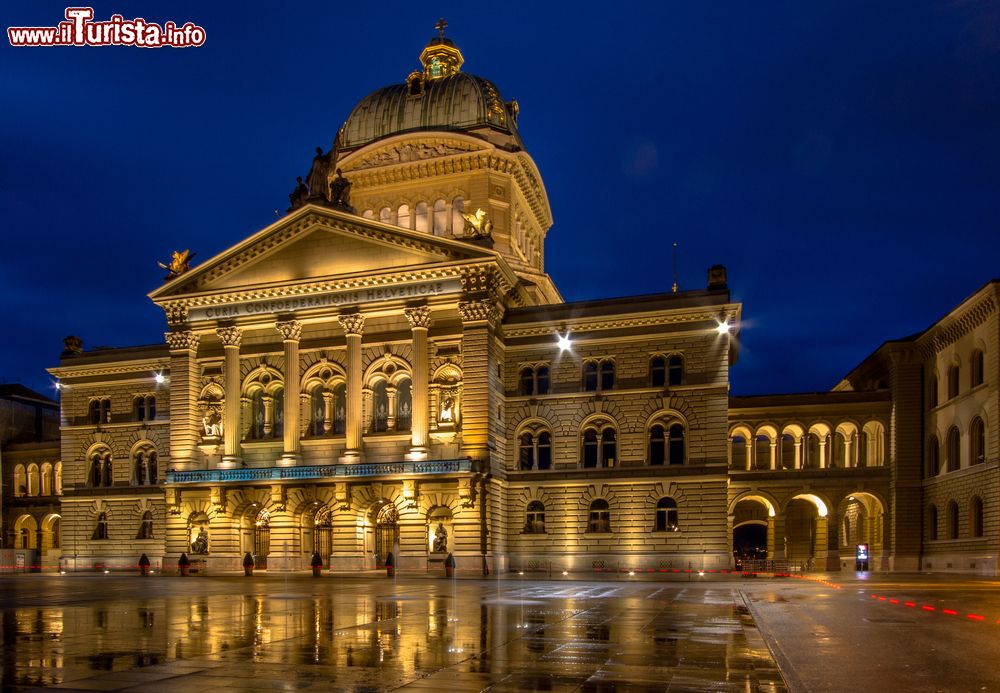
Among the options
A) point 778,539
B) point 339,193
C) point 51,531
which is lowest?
point 51,531

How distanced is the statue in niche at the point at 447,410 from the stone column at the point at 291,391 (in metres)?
8.97

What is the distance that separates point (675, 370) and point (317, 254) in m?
22.7

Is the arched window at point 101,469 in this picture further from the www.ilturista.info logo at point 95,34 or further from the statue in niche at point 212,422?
the www.ilturista.info logo at point 95,34

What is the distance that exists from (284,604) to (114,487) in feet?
150

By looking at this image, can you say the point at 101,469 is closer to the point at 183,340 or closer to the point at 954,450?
the point at 183,340

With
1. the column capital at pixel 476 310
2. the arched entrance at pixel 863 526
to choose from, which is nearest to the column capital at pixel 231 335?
→ the column capital at pixel 476 310

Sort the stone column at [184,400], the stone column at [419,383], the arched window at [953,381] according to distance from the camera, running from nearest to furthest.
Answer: the stone column at [419,383], the arched window at [953,381], the stone column at [184,400]

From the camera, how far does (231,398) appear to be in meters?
59.6

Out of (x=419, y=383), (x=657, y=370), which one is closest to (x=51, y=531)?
(x=419, y=383)

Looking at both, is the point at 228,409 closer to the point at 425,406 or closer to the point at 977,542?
the point at 425,406

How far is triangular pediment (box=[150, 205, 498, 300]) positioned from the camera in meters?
56.2

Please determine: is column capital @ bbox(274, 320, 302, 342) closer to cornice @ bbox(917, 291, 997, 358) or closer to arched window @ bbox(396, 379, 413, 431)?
arched window @ bbox(396, 379, 413, 431)

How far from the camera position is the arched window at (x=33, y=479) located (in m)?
76.9

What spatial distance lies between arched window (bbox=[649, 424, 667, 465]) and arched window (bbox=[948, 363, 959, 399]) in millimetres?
16441
